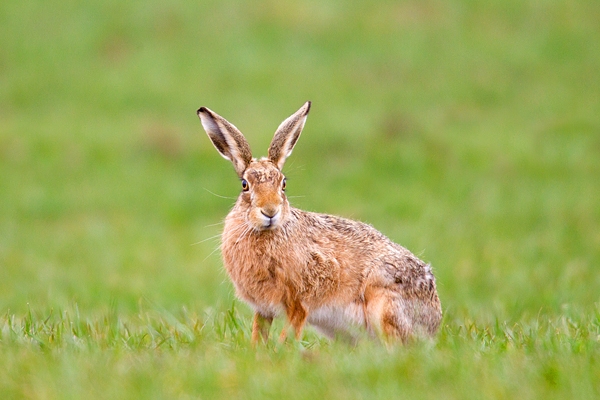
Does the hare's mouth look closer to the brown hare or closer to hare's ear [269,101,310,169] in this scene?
the brown hare

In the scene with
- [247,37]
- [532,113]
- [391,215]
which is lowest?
[391,215]

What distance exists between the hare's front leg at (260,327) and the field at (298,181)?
9 cm

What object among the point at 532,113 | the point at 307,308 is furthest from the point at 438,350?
the point at 532,113

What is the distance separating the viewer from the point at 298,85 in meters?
17.1

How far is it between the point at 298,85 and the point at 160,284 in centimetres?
805

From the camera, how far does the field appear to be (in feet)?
14.0

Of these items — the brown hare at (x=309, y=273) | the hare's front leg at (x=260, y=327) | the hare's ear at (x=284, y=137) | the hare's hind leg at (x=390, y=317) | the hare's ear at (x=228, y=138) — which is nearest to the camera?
the hare's front leg at (x=260, y=327)

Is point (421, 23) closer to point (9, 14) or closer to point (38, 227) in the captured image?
point (9, 14)

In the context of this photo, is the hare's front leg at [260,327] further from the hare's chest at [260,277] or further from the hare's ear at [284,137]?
the hare's ear at [284,137]

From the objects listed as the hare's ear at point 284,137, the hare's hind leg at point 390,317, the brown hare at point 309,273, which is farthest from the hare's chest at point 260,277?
the hare's ear at point 284,137

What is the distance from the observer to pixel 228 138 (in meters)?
5.98

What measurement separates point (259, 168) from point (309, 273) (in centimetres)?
76

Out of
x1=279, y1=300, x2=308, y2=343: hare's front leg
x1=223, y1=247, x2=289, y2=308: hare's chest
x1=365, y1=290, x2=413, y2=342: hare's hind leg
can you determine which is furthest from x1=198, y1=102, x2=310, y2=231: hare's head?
x1=365, y1=290, x2=413, y2=342: hare's hind leg

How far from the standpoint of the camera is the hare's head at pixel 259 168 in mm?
5625
